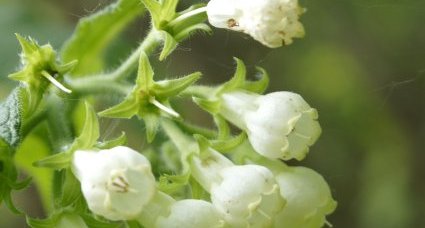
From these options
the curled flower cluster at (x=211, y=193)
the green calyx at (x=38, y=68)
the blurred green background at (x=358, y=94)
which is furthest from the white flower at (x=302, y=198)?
the blurred green background at (x=358, y=94)

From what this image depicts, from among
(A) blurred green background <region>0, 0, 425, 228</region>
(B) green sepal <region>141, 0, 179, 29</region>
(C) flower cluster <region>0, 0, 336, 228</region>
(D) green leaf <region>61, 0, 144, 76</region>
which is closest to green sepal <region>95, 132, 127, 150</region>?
(C) flower cluster <region>0, 0, 336, 228</region>

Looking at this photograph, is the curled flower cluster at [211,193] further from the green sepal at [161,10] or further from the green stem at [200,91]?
the green sepal at [161,10]

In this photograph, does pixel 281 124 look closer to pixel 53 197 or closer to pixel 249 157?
pixel 249 157

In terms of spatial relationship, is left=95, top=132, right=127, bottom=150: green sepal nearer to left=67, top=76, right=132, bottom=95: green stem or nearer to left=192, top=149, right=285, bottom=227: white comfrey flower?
left=192, top=149, right=285, bottom=227: white comfrey flower

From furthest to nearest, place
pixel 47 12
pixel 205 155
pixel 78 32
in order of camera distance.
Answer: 1. pixel 47 12
2. pixel 78 32
3. pixel 205 155

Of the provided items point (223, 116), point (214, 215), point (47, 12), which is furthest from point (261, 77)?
point (47, 12)

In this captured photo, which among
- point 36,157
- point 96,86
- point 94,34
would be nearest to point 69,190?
point 96,86
